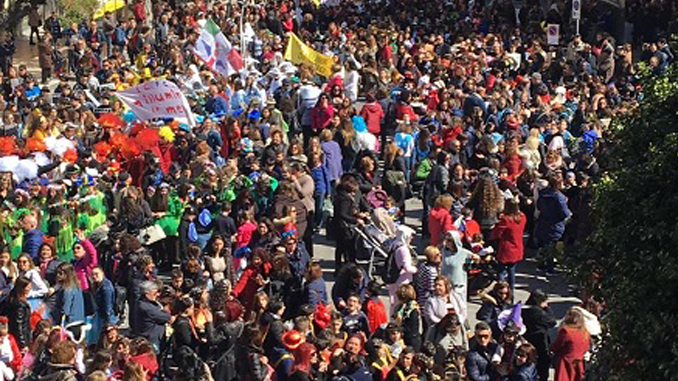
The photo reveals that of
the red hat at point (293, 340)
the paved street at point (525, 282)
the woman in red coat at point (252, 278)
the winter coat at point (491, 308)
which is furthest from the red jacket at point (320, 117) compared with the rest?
the red hat at point (293, 340)

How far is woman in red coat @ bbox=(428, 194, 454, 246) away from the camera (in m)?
16.8

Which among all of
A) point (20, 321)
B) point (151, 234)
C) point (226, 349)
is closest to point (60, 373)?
point (226, 349)

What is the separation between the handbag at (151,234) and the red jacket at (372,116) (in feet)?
17.3

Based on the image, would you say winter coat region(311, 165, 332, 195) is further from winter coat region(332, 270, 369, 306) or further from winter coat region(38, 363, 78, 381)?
winter coat region(38, 363, 78, 381)

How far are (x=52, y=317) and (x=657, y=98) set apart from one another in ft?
22.0

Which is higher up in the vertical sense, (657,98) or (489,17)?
(657,98)

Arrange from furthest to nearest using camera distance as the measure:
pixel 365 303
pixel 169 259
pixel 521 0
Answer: pixel 521 0 → pixel 169 259 → pixel 365 303

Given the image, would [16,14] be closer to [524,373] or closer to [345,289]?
[345,289]

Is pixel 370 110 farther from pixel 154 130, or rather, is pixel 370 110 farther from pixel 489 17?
pixel 489 17

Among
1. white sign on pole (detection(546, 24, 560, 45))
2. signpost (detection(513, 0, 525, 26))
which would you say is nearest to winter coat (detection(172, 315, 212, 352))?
white sign on pole (detection(546, 24, 560, 45))

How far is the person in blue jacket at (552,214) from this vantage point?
58.4 feet

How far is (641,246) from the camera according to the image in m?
10.1

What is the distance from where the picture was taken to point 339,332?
44.8 ft

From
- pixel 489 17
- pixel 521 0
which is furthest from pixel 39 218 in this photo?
pixel 521 0
